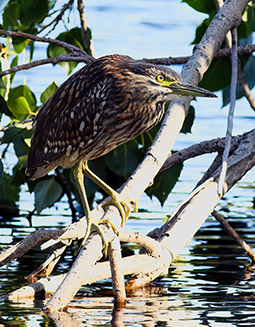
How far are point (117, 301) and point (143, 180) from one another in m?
0.71

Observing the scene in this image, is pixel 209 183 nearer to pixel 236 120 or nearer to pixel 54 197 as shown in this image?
pixel 54 197

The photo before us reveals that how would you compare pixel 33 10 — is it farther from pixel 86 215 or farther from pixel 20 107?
pixel 86 215

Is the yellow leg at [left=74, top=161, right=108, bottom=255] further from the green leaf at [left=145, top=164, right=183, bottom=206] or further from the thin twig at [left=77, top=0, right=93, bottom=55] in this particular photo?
the thin twig at [left=77, top=0, right=93, bottom=55]

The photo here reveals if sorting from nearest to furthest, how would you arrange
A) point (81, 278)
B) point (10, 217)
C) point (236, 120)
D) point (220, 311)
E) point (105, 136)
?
point (81, 278), point (220, 311), point (105, 136), point (10, 217), point (236, 120)

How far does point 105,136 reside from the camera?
374 centimetres

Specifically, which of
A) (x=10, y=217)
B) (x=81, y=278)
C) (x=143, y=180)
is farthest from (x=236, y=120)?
(x=81, y=278)

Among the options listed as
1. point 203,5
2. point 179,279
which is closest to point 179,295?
point 179,279

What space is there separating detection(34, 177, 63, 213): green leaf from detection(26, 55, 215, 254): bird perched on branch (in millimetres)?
1056

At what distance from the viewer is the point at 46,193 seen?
526 cm

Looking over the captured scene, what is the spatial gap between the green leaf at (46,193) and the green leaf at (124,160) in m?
0.57

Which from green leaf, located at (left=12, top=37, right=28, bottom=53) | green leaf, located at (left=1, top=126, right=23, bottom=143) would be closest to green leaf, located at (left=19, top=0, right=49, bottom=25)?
green leaf, located at (left=12, top=37, right=28, bottom=53)

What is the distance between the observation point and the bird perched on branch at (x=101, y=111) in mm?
3562

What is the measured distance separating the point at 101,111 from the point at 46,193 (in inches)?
69.6

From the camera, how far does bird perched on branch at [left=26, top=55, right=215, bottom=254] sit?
11.7ft
